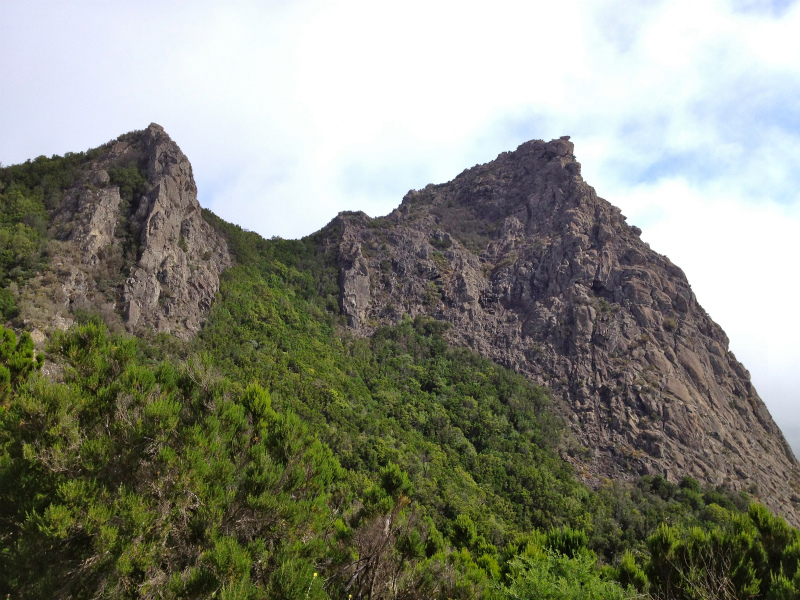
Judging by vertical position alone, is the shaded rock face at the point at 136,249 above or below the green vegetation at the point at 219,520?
above

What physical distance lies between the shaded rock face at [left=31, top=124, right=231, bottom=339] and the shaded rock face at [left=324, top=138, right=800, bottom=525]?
22.3m

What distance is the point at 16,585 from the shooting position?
757cm

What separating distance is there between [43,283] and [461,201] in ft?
237

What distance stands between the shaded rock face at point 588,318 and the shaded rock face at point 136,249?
879 inches

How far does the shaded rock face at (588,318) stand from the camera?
52.1 m

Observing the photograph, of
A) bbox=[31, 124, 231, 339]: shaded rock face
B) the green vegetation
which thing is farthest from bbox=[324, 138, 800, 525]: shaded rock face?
the green vegetation

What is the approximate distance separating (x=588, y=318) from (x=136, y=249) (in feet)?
180

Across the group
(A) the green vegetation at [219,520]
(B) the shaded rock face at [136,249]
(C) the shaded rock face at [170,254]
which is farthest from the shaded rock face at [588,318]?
(A) the green vegetation at [219,520]

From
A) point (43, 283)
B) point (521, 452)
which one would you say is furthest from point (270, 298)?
point (521, 452)

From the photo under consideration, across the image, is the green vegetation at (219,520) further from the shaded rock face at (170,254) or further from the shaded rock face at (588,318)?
the shaded rock face at (588,318)

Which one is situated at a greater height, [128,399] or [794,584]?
[128,399]

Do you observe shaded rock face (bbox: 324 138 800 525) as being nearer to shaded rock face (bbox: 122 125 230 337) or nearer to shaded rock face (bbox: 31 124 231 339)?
shaded rock face (bbox: 122 125 230 337)

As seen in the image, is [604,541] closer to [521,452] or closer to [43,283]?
[521,452]

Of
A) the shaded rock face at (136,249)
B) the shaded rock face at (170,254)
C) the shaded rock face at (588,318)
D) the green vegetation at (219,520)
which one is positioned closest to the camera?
the green vegetation at (219,520)
